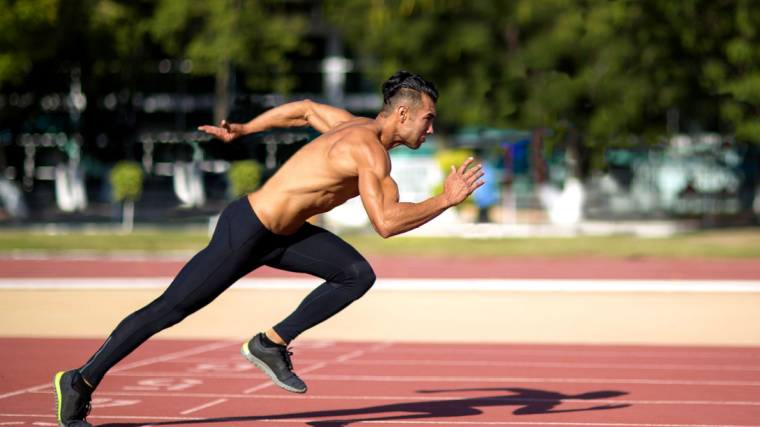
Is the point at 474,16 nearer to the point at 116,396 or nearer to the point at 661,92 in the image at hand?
the point at 661,92

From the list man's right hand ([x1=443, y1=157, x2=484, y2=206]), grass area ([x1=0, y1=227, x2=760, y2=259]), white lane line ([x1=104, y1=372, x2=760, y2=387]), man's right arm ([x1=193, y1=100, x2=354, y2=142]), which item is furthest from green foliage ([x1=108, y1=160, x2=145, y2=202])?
man's right hand ([x1=443, y1=157, x2=484, y2=206])

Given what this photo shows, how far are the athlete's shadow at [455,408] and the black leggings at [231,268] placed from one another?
87cm

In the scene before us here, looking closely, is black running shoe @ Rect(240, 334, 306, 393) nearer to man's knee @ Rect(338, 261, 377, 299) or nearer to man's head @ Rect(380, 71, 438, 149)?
man's knee @ Rect(338, 261, 377, 299)

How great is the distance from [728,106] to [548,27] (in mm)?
5824

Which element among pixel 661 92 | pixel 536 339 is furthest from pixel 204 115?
pixel 536 339

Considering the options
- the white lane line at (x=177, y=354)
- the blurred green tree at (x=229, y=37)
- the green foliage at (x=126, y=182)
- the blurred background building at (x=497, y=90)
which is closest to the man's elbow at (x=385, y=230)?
the white lane line at (x=177, y=354)

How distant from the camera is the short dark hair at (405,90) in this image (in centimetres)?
565

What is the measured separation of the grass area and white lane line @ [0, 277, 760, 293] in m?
5.46

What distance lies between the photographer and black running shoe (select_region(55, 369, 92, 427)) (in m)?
5.74

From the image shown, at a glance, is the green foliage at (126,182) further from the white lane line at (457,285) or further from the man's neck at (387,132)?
the man's neck at (387,132)

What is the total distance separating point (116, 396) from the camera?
24.3ft

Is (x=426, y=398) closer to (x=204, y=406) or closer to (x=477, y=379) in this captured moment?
(x=477, y=379)

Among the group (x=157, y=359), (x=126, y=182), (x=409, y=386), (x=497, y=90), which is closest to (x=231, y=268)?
(x=409, y=386)

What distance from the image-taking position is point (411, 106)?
222 inches
